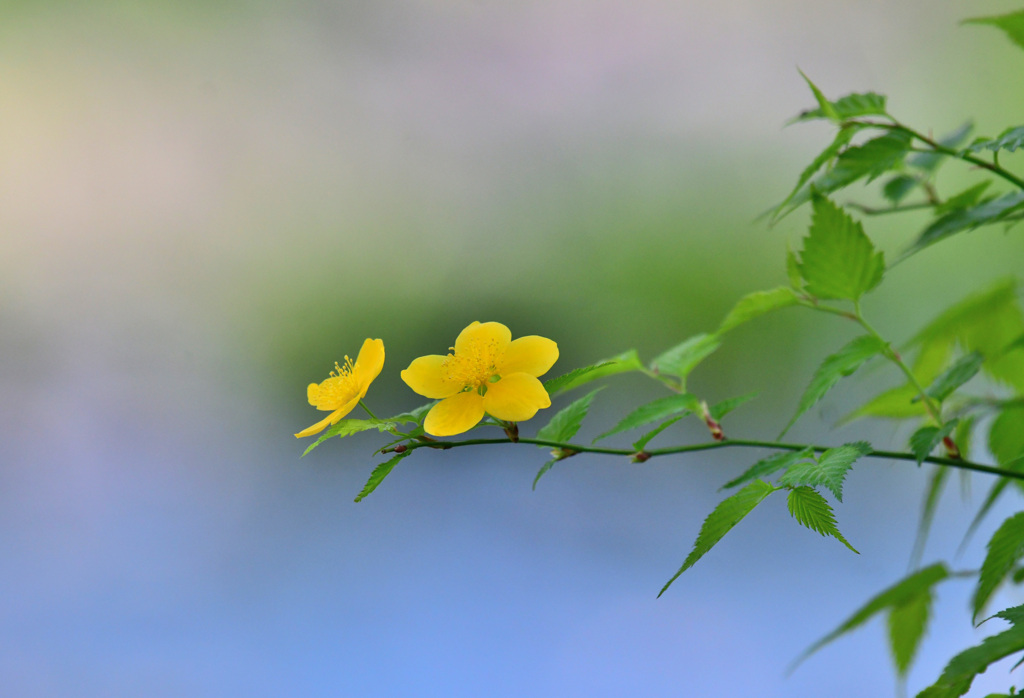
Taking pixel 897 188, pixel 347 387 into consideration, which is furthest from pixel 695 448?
pixel 897 188

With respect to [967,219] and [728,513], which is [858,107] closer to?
[967,219]

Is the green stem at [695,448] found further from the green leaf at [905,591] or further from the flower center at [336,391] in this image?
the green leaf at [905,591]

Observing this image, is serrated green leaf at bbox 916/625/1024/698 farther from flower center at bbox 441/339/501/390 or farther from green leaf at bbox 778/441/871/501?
flower center at bbox 441/339/501/390

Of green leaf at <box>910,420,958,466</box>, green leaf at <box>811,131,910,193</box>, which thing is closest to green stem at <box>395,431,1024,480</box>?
green leaf at <box>910,420,958,466</box>

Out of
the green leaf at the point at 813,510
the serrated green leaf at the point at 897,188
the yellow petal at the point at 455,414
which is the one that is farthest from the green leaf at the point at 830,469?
the serrated green leaf at the point at 897,188

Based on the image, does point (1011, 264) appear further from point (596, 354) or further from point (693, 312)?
point (596, 354)

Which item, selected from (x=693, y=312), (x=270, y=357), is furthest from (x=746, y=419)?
(x=270, y=357)

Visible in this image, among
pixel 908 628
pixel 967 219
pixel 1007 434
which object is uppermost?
pixel 967 219
